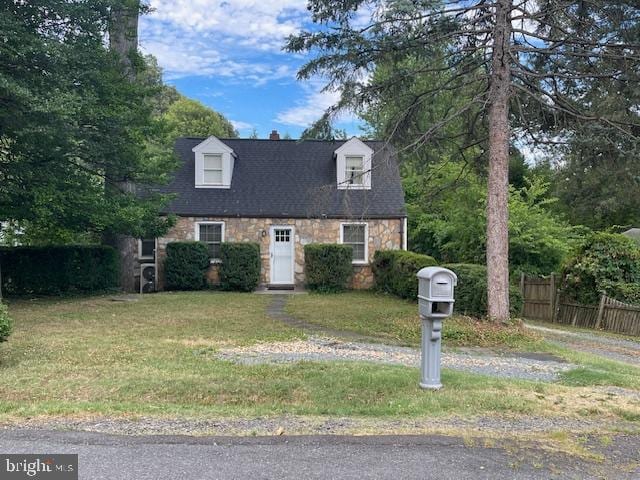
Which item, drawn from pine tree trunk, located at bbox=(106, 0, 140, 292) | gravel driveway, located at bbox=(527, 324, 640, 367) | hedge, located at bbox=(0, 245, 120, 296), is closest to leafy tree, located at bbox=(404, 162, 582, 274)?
gravel driveway, located at bbox=(527, 324, 640, 367)

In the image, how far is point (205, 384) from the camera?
5.61 metres

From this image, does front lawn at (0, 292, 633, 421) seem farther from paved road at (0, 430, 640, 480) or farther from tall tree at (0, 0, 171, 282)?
tall tree at (0, 0, 171, 282)

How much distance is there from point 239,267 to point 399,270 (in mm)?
5330

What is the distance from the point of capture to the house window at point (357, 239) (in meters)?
18.6

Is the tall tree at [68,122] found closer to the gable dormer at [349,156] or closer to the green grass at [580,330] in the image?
the gable dormer at [349,156]

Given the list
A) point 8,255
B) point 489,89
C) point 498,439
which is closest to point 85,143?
point 8,255

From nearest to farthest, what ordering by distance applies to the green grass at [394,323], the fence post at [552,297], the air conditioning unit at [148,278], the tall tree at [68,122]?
the green grass at [394,323], the tall tree at [68,122], the fence post at [552,297], the air conditioning unit at [148,278]

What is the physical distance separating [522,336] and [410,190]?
16.4 m

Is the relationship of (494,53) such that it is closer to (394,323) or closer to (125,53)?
(394,323)

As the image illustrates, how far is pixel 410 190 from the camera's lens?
25156 millimetres

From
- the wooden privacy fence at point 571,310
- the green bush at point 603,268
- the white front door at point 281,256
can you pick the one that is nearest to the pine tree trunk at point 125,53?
the white front door at point 281,256

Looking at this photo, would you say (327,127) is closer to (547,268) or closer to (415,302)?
(415,302)

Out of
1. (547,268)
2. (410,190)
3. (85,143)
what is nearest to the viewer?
(85,143)

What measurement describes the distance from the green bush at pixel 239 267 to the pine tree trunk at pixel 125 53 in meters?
3.19
